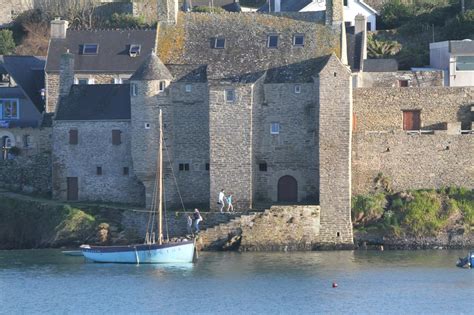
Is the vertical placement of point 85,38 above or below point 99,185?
above

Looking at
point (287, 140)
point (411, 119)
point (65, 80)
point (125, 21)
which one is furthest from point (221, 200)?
point (125, 21)

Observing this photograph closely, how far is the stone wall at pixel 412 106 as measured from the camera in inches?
2870

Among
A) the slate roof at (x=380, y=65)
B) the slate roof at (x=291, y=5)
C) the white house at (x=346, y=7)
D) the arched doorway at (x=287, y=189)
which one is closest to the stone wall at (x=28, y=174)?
the arched doorway at (x=287, y=189)

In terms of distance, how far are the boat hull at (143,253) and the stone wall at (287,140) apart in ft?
19.1

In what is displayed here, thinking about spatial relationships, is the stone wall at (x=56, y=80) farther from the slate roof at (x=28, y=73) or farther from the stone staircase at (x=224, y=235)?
the stone staircase at (x=224, y=235)

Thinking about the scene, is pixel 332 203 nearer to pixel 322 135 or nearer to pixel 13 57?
pixel 322 135

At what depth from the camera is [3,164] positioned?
77250 millimetres

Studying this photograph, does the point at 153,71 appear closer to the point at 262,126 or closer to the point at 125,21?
the point at 262,126

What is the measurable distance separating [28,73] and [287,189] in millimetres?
17698

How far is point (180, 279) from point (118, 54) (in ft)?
63.7

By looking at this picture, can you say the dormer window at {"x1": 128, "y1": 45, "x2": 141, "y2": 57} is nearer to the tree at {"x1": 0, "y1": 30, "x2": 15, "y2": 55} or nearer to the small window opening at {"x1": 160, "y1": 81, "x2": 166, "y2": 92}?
the small window opening at {"x1": 160, "y1": 81, "x2": 166, "y2": 92}

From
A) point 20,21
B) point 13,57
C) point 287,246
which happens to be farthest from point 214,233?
point 20,21

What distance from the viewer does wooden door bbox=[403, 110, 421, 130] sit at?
73000mm

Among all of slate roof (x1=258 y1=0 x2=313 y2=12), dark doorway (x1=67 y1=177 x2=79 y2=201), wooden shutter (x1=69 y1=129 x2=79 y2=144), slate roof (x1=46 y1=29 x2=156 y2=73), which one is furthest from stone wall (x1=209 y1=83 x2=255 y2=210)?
slate roof (x1=258 y1=0 x2=313 y2=12)
